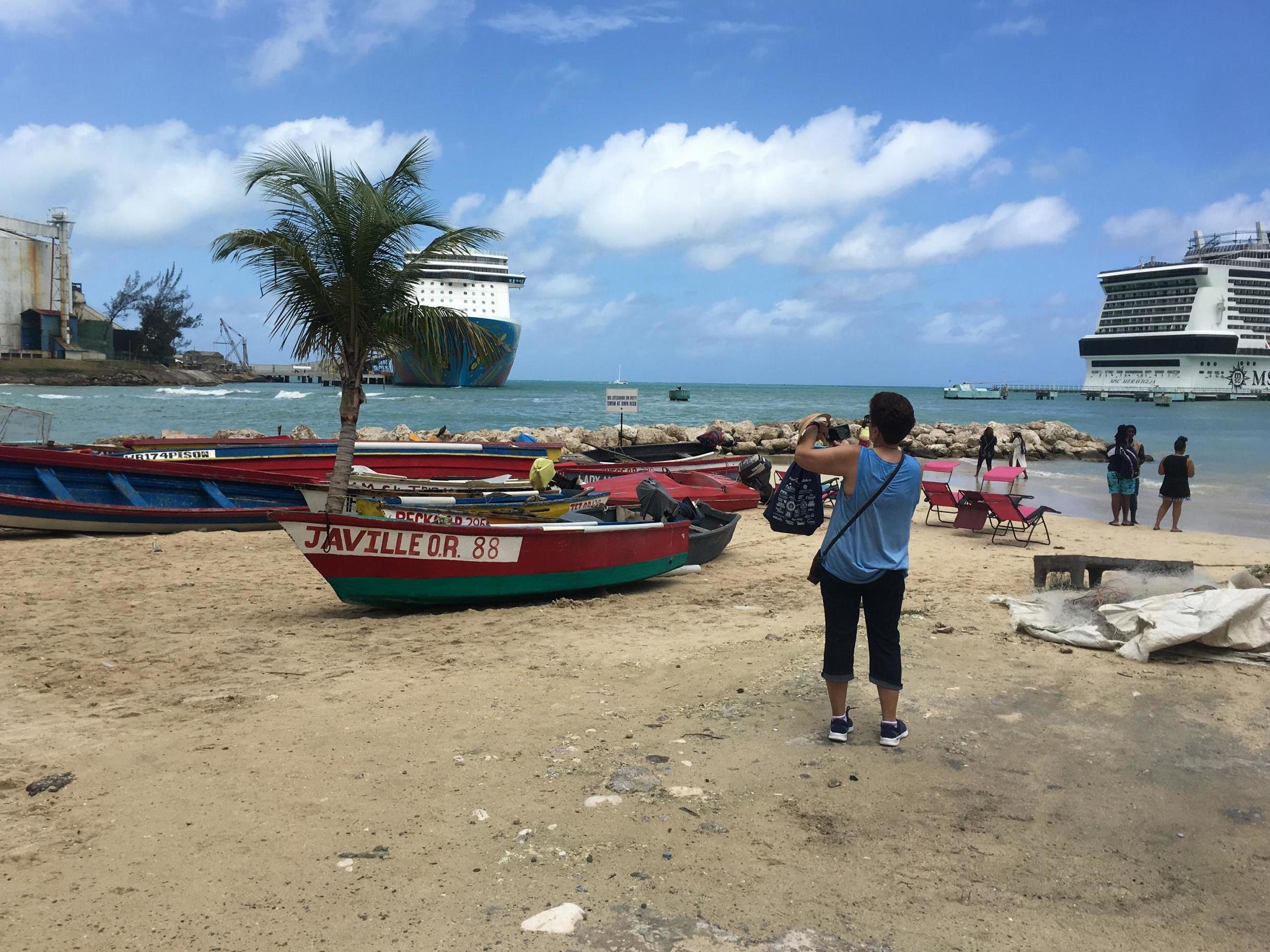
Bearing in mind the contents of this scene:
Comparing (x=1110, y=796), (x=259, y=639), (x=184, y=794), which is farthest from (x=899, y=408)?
(x=259, y=639)

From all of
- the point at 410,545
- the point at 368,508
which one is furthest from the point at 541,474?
the point at 410,545

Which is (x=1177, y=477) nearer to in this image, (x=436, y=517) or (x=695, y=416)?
(x=436, y=517)

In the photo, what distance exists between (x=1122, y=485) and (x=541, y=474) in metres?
9.59

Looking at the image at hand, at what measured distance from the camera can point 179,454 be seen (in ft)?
47.7

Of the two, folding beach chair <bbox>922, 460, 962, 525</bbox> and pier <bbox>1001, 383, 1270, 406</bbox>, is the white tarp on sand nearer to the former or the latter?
folding beach chair <bbox>922, 460, 962, 525</bbox>

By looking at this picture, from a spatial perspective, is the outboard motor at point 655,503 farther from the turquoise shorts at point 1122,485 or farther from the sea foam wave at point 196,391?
the sea foam wave at point 196,391

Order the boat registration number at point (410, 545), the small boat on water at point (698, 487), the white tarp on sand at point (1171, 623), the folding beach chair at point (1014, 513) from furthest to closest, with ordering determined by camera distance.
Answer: the small boat on water at point (698, 487)
the folding beach chair at point (1014, 513)
the boat registration number at point (410, 545)
the white tarp on sand at point (1171, 623)

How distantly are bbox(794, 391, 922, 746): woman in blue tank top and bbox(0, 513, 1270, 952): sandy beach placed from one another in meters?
0.45

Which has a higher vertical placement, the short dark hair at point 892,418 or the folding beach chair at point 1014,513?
the short dark hair at point 892,418

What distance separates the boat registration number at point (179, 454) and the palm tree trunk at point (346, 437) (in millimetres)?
5892

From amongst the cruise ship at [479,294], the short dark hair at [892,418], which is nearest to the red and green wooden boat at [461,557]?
the short dark hair at [892,418]

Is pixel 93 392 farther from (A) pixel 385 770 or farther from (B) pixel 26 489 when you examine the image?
(A) pixel 385 770

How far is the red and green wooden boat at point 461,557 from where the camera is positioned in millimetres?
7203

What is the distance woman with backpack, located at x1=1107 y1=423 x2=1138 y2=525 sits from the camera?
13664 mm
